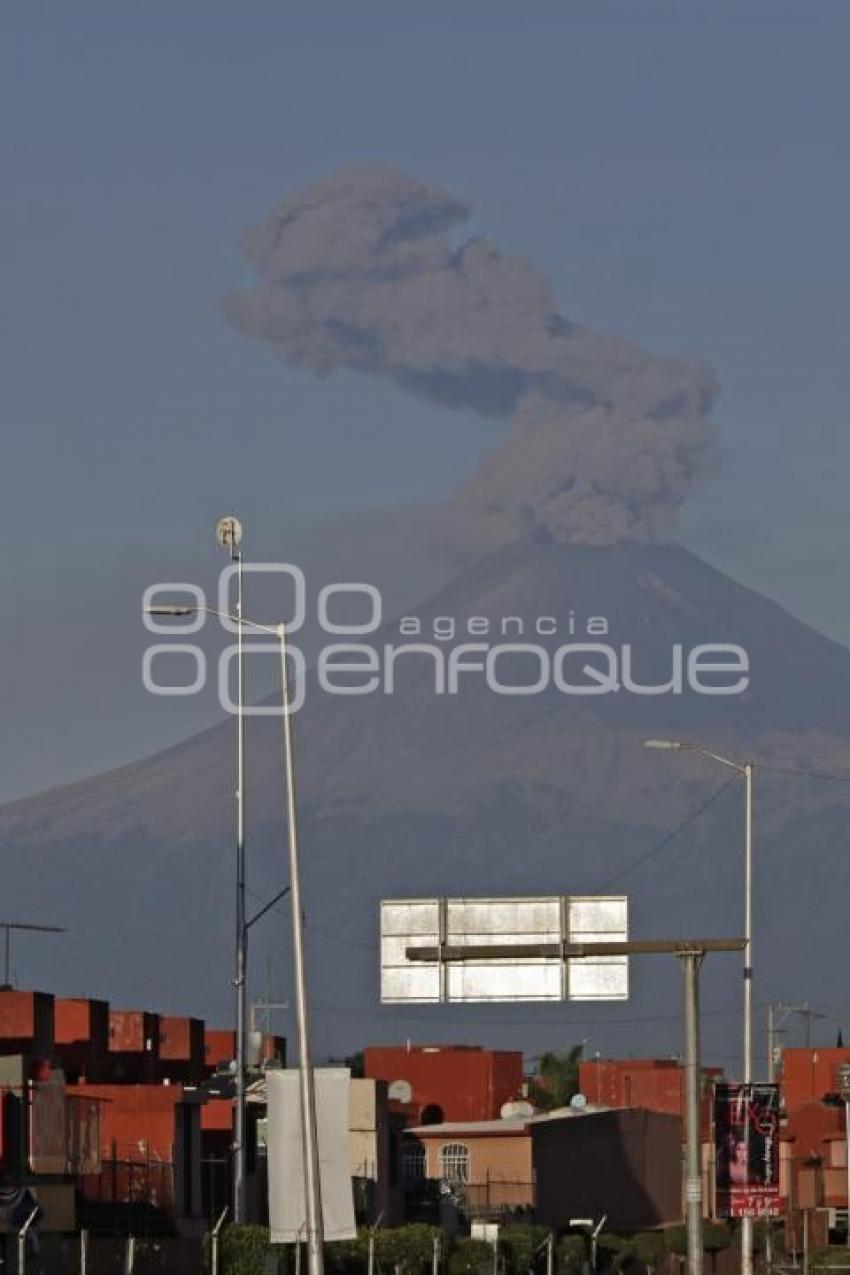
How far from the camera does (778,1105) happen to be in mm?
62125

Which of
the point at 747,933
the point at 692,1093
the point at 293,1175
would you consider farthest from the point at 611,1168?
the point at 692,1093

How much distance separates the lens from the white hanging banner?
56.8 meters

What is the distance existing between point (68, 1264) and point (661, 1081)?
96.9m

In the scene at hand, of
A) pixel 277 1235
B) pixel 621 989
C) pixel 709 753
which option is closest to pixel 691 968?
pixel 277 1235

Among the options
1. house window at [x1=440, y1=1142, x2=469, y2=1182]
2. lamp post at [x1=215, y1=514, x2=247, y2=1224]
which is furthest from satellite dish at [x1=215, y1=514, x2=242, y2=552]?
house window at [x1=440, y1=1142, x2=469, y2=1182]

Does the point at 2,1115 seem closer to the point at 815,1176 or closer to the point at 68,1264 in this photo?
the point at 68,1264

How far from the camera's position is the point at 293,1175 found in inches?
2264

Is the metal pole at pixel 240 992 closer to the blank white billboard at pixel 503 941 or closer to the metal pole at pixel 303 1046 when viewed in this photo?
the blank white billboard at pixel 503 941

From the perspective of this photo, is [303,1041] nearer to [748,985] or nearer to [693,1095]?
[693,1095]

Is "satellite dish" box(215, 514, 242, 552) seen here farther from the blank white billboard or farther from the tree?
the tree

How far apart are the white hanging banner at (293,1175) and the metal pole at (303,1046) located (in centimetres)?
45

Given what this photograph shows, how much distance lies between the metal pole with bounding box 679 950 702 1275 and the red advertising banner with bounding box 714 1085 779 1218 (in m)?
7.25

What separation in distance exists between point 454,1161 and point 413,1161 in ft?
12.6

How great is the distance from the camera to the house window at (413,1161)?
4444 inches
